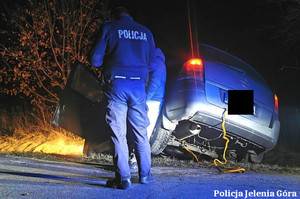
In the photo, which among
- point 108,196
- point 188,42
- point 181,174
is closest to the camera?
point 108,196

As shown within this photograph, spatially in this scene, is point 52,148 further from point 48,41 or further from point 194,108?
point 194,108

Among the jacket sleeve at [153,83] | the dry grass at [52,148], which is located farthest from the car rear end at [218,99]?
the dry grass at [52,148]

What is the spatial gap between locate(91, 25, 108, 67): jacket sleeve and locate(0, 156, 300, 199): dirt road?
1.13 metres

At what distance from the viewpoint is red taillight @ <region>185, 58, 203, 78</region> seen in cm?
476

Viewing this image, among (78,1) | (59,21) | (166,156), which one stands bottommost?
(166,156)

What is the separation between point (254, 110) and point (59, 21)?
6389 mm

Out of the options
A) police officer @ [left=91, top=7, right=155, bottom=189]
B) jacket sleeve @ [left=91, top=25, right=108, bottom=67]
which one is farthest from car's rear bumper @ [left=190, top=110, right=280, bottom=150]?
jacket sleeve @ [left=91, top=25, right=108, bottom=67]

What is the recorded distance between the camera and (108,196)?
275 centimetres

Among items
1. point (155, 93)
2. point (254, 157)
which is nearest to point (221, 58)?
point (155, 93)

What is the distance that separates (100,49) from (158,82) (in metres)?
1.37

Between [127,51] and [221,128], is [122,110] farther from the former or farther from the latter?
[221,128]

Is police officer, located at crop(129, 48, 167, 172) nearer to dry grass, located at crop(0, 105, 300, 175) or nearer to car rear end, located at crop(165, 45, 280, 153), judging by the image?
car rear end, located at crop(165, 45, 280, 153)

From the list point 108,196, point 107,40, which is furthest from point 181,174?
point 107,40

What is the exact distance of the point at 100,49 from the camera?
10.9ft
